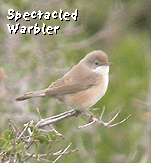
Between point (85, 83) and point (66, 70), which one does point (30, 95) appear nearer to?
point (85, 83)

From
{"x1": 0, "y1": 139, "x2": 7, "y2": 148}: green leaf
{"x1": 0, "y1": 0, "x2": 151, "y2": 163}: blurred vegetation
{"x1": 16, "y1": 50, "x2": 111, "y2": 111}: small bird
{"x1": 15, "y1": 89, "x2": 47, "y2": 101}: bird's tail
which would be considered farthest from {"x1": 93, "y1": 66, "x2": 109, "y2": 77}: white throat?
{"x1": 0, "y1": 139, "x2": 7, "y2": 148}: green leaf

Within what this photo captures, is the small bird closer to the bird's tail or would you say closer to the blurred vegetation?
the bird's tail

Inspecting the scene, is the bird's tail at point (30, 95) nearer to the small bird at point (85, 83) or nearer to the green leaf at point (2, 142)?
the small bird at point (85, 83)

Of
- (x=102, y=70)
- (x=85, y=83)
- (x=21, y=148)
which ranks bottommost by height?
(x=21, y=148)

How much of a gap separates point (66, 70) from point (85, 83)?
1.24 metres

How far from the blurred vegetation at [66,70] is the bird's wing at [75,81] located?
2.69ft

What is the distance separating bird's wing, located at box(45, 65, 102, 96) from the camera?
3852 mm

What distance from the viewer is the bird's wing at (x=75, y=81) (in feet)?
12.6

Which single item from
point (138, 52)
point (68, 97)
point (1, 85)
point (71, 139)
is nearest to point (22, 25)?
point (1, 85)

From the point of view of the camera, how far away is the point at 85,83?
4090mm

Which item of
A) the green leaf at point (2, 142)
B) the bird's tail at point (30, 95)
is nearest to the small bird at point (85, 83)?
the bird's tail at point (30, 95)

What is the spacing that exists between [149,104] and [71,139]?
104 centimetres

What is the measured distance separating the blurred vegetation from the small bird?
807 millimetres

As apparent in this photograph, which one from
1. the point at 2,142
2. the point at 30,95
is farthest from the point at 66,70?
the point at 2,142
